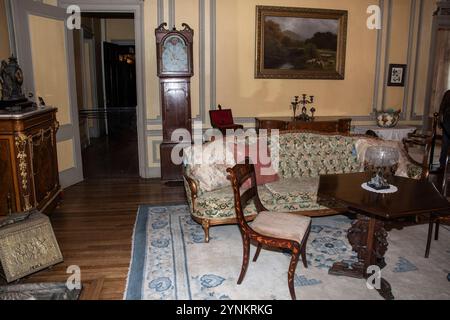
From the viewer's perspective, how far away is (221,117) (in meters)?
5.58

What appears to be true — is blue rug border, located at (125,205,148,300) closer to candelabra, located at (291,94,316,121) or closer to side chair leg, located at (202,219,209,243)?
side chair leg, located at (202,219,209,243)

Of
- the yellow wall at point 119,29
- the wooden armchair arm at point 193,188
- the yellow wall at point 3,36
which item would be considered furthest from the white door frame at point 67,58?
the yellow wall at point 119,29

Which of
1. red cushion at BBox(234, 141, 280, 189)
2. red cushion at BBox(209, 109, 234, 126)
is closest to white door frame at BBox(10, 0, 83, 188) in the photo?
red cushion at BBox(209, 109, 234, 126)

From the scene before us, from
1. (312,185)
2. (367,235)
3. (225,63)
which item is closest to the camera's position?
(367,235)

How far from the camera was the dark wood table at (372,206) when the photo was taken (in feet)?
8.03

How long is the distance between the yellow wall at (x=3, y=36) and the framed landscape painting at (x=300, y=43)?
3189 mm

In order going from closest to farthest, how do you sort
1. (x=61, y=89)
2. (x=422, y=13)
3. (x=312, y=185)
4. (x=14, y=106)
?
(x=14, y=106)
(x=312, y=185)
(x=61, y=89)
(x=422, y=13)

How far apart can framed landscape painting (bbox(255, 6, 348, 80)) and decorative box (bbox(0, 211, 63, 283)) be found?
3.79 metres

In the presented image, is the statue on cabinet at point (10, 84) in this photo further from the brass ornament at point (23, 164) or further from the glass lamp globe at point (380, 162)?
the glass lamp globe at point (380, 162)

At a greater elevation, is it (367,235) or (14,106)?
(14,106)

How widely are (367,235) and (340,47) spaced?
12.8ft
